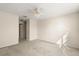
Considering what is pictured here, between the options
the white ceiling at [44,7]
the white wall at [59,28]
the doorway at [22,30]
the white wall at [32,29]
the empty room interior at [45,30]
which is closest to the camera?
the white ceiling at [44,7]

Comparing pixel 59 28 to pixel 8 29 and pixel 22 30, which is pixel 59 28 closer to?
pixel 8 29

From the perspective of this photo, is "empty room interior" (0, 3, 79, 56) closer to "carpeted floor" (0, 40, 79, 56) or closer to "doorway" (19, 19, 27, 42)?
"carpeted floor" (0, 40, 79, 56)

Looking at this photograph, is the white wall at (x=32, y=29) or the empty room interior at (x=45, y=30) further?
the white wall at (x=32, y=29)

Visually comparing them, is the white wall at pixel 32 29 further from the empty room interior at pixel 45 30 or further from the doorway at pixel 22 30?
the doorway at pixel 22 30

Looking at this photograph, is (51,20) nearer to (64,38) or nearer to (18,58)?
(64,38)

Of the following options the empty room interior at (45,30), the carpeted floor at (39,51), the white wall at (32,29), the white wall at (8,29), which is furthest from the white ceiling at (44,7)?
the white wall at (32,29)

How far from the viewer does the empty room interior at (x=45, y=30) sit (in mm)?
3035

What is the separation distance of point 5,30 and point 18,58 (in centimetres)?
305

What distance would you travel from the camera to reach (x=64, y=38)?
4.24m

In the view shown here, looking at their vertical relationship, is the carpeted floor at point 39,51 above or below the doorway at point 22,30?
below

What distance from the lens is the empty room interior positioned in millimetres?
3035

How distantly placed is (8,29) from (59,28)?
305 centimetres

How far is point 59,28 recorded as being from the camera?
15.0 feet

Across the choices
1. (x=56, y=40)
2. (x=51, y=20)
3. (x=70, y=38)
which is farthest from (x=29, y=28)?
(x=70, y=38)
